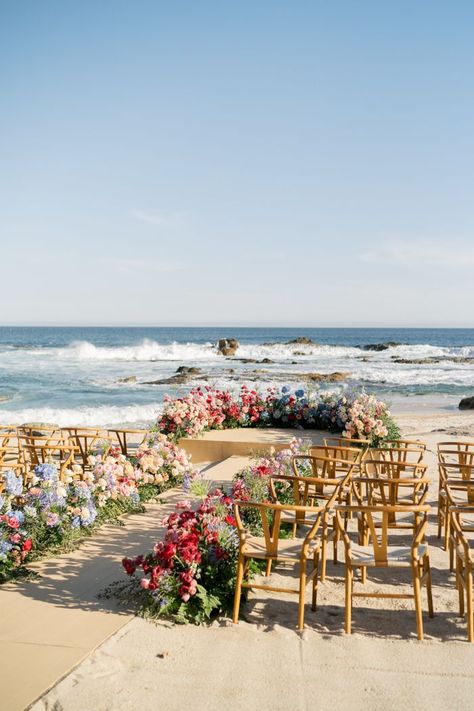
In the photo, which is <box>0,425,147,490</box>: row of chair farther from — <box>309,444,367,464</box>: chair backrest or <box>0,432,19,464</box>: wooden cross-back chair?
<box>309,444,367,464</box>: chair backrest

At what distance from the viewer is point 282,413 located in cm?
1097

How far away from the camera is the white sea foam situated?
1864 cm

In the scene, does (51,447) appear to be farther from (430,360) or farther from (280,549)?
(430,360)

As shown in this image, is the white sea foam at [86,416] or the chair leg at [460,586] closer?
the chair leg at [460,586]

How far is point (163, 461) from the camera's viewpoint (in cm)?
762

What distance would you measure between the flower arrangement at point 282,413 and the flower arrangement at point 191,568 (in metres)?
5.03

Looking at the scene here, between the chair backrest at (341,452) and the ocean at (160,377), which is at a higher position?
the chair backrest at (341,452)

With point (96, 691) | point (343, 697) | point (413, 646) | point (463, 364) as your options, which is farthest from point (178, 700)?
point (463, 364)

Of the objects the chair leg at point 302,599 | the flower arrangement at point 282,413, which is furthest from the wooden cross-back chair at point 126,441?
the chair leg at point 302,599

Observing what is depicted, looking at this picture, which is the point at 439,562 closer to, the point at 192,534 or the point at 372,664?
the point at 372,664

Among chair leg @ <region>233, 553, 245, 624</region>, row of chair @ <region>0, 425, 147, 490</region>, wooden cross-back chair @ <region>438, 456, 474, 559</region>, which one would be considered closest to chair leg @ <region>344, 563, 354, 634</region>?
chair leg @ <region>233, 553, 245, 624</region>

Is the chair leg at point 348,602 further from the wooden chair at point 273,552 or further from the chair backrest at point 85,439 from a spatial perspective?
the chair backrest at point 85,439

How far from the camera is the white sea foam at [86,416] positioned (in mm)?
18641

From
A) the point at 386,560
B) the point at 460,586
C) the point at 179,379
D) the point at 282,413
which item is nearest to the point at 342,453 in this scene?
the point at 460,586
